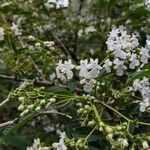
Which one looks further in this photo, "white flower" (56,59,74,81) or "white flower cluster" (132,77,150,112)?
"white flower cluster" (132,77,150,112)

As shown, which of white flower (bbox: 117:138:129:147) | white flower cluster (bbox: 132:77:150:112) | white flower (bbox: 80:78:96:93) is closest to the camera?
white flower (bbox: 117:138:129:147)

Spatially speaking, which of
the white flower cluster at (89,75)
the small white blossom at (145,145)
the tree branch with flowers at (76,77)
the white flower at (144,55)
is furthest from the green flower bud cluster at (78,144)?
the white flower at (144,55)

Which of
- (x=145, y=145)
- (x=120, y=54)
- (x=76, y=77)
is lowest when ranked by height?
(x=145, y=145)

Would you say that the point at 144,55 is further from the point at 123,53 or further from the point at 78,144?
the point at 78,144

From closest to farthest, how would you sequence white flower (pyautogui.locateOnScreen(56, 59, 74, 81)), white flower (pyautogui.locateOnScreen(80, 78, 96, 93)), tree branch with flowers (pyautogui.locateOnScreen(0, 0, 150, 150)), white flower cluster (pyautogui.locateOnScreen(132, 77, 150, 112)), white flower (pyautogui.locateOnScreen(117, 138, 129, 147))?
white flower (pyautogui.locateOnScreen(117, 138, 129, 147))
tree branch with flowers (pyautogui.locateOnScreen(0, 0, 150, 150))
white flower (pyautogui.locateOnScreen(80, 78, 96, 93))
white flower (pyautogui.locateOnScreen(56, 59, 74, 81))
white flower cluster (pyautogui.locateOnScreen(132, 77, 150, 112))

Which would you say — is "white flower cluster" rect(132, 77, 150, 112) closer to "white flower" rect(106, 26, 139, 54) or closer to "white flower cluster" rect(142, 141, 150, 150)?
"white flower" rect(106, 26, 139, 54)

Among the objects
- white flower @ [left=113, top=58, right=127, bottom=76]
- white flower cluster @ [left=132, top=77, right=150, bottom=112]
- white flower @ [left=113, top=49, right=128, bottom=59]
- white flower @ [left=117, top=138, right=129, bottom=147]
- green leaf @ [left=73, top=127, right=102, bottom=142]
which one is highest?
white flower cluster @ [left=132, top=77, right=150, bottom=112]

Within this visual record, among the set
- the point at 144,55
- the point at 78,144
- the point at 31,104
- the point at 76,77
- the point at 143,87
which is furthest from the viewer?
the point at 76,77

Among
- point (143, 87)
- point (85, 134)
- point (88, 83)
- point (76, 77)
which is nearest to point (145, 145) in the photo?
point (85, 134)

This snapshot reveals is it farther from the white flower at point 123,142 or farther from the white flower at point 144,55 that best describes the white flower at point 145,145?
the white flower at point 144,55

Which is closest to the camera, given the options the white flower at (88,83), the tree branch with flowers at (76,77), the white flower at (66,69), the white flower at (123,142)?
the white flower at (123,142)

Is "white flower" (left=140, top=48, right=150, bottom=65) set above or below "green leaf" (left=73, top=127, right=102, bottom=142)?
above

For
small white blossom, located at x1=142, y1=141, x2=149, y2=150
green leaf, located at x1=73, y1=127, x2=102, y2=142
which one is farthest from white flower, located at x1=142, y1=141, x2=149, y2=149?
green leaf, located at x1=73, y1=127, x2=102, y2=142
